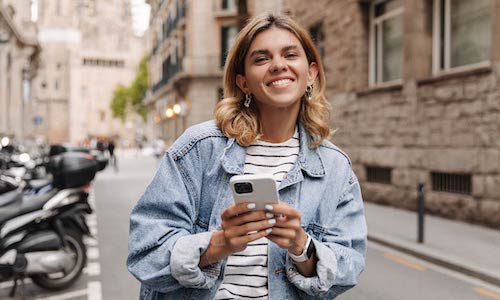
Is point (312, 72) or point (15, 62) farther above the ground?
point (15, 62)

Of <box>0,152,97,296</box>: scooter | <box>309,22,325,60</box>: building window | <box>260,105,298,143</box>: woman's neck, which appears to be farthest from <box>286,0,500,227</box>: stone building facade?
<box>260,105,298,143</box>: woman's neck

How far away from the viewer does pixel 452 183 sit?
1028 cm

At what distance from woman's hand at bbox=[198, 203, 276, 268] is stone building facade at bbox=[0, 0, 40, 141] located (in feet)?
96.9

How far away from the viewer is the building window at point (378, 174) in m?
12.4

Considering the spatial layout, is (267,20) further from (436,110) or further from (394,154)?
(394,154)

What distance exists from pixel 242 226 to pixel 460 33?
10.3m

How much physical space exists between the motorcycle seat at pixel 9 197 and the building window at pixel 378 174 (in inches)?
348

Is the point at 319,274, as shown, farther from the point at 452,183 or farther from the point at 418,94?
the point at 418,94

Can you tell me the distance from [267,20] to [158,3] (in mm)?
52483

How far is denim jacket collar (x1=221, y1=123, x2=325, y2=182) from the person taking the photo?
5.78ft

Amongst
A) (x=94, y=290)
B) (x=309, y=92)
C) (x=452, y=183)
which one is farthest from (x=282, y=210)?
(x=452, y=183)

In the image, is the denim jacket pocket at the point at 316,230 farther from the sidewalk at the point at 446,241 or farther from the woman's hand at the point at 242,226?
the sidewalk at the point at 446,241

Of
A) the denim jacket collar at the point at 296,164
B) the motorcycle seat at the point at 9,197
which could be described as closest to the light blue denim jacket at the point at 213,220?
the denim jacket collar at the point at 296,164

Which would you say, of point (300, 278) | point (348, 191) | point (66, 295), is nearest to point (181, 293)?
point (300, 278)
